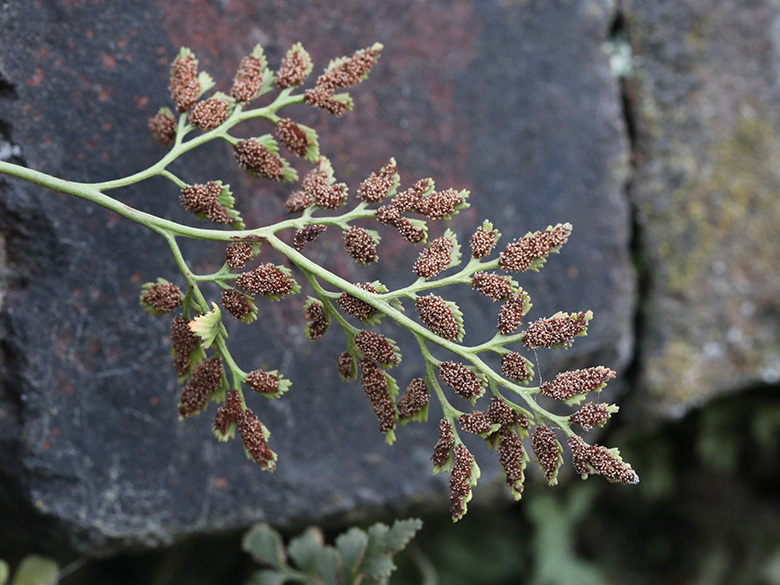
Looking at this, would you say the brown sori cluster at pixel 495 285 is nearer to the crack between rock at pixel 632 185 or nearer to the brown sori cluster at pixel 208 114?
the brown sori cluster at pixel 208 114

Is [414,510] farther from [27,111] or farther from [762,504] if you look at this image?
[762,504]

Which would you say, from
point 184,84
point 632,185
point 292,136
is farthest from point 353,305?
point 632,185

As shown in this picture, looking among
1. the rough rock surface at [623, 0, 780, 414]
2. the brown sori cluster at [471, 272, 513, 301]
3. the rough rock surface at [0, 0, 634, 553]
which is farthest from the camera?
the rough rock surface at [623, 0, 780, 414]

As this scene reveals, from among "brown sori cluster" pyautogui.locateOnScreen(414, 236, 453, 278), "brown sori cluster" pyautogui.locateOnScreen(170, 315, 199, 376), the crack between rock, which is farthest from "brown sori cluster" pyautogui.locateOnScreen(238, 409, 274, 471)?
the crack between rock

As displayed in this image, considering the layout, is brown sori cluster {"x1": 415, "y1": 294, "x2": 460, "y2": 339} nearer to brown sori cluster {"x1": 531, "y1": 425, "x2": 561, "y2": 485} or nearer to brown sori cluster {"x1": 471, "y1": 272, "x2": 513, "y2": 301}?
brown sori cluster {"x1": 471, "y1": 272, "x2": 513, "y2": 301}

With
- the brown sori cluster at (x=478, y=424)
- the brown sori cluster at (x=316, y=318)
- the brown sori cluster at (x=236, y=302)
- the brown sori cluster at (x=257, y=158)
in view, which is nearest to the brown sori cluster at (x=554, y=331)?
the brown sori cluster at (x=478, y=424)

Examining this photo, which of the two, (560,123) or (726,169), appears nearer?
(560,123)

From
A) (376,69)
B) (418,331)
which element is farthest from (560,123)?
(418,331)
